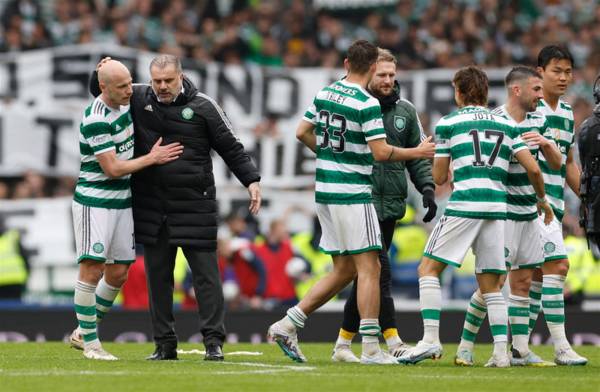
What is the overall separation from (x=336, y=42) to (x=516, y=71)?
12.6 metres

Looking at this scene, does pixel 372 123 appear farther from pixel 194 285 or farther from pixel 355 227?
pixel 194 285

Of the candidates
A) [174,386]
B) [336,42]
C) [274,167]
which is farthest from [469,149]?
[336,42]

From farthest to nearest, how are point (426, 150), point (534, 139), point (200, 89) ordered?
point (200, 89) → point (534, 139) → point (426, 150)

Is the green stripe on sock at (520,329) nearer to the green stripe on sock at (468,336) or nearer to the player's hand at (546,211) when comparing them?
the green stripe on sock at (468,336)

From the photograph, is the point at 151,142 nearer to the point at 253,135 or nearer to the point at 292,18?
the point at 253,135

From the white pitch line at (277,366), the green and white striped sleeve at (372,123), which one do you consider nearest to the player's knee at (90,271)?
the white pitch line at (277,366)

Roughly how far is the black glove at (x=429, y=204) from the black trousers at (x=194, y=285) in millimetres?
1765

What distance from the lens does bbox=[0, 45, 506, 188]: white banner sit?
20422 millimetres

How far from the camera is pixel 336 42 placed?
24.0 meters

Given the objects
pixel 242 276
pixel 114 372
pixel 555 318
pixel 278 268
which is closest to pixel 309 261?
pixel 278 268

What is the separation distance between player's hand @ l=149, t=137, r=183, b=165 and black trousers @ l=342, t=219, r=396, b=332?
1770 millimetres

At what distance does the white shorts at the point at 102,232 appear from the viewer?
37.7ft

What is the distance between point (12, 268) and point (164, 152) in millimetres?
8081

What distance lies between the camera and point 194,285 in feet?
38.2
